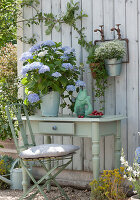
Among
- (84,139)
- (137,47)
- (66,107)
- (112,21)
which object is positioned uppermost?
(112,21)

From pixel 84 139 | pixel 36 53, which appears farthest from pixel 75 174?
pixel 36 53

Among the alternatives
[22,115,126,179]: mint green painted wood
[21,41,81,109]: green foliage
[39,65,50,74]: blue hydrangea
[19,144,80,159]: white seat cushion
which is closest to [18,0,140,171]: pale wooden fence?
[22,115,126,179]: mint green painted wood

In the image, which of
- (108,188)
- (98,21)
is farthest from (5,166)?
(98,21)

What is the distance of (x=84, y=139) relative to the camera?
455cm

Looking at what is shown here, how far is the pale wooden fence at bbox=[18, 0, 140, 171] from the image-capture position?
4152 mm

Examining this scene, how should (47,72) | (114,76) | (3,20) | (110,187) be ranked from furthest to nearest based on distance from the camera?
1. (3,20)
2. (114,76)
3. (47,72)
4. (110,187)

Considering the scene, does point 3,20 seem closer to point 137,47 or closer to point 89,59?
point 89,59

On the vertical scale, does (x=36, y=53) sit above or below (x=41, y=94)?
above

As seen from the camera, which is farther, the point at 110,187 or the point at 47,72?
the point at 47,72

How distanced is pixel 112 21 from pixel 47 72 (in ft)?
3.03

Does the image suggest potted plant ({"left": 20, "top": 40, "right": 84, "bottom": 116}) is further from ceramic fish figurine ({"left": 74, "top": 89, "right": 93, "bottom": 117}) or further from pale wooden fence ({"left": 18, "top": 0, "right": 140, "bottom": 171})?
pale wooden fence ({"left": 18, "top": 0, "right": 140, "bottom": 171})

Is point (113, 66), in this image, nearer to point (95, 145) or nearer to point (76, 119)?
point (76, 119)

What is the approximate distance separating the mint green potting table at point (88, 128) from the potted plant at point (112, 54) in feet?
1.64

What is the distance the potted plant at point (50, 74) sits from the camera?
160 inches
